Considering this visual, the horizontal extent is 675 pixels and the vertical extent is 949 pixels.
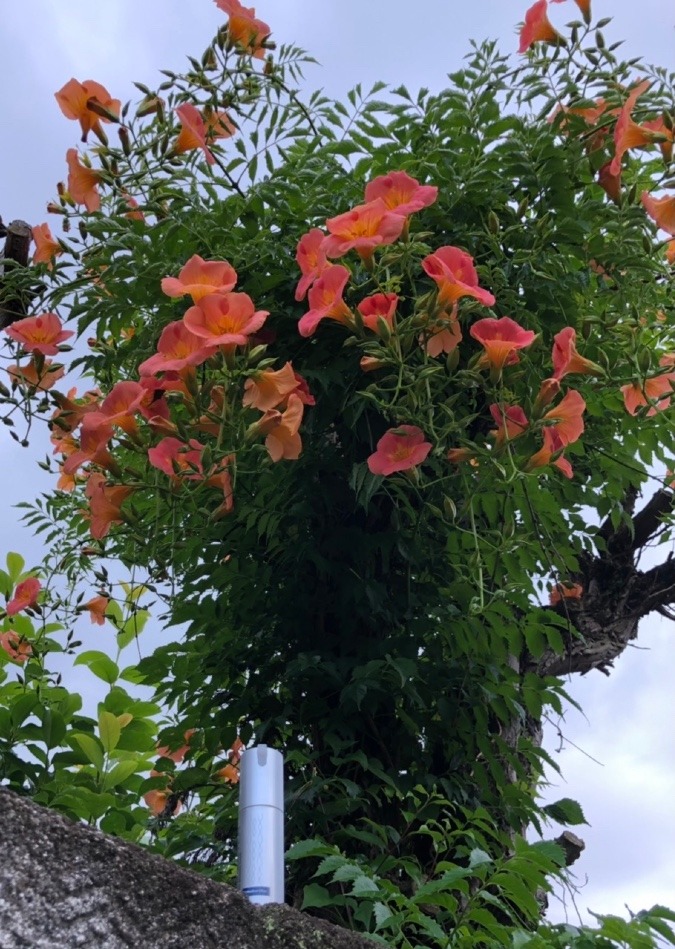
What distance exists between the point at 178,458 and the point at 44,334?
56cm

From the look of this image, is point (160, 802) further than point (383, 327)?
Yes

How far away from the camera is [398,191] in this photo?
2.12m

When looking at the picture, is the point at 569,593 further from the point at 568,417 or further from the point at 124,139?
the point at 124,139

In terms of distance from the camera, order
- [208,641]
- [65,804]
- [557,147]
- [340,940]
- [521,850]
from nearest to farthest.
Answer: [340,940]
[521,850]
[65,804]
[557,147]
[208,641]

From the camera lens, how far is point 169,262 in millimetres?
2373

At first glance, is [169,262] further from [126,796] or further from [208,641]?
[126,796]

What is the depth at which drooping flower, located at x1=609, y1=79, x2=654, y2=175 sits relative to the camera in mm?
2318

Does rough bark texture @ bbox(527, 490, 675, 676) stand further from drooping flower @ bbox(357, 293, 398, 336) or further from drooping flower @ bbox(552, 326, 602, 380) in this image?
drooping flower @ bbox(357, 293, 398, 336)

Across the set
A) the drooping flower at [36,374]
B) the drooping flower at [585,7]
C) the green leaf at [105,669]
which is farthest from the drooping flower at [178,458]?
the drooping flower at [585,7]

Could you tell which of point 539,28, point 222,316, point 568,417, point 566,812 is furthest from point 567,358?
point 566,812

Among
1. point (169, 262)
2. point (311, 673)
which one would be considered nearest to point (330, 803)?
point (311, 673)

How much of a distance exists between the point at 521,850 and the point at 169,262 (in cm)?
136

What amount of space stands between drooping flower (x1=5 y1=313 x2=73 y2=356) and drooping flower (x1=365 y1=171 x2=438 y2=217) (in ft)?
2.79

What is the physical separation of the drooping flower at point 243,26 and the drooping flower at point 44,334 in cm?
78
